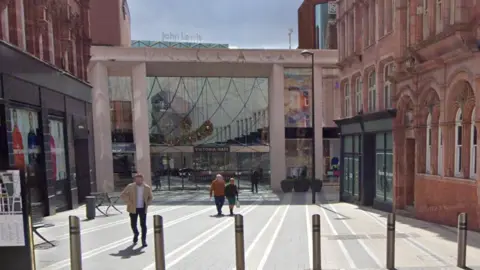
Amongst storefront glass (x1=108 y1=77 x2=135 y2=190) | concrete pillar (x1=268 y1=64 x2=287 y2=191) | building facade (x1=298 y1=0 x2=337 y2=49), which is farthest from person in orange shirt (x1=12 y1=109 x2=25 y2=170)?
building facade (x1=298 y1=0 x2=337 y2=49)

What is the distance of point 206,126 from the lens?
25438mm

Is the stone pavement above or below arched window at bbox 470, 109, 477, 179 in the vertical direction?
below

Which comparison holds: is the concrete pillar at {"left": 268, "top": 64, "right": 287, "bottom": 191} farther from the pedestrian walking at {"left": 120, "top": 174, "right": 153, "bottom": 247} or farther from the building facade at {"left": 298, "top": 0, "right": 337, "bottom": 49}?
the pedestrian walking at {"left": 120, "top": 174, "right": 153, "bottom": 247}

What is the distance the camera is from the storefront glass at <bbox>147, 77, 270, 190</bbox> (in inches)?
977

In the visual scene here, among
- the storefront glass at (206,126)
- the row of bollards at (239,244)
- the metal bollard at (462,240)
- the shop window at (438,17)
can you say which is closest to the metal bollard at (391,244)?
the row of bollards at (239,244)

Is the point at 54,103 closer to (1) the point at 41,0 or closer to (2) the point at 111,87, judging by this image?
(1) the point at 41,0

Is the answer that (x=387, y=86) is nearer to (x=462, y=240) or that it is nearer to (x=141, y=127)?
(x=462, y=240)

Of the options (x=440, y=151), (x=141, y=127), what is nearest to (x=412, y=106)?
(x=440, y=151)

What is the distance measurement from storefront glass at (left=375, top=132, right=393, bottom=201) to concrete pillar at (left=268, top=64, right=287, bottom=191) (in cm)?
942

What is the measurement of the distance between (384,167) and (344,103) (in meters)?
5.09

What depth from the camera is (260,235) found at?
752cm

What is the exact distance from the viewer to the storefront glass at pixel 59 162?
453 inches

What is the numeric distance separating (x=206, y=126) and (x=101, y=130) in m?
7.97

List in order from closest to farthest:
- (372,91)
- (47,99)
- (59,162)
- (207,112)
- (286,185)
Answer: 1. (47,99)
2. (59,162)
3. (372,91)
4. (286,185)
5. (207,112)
